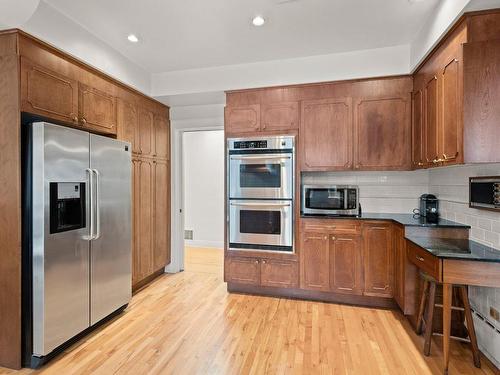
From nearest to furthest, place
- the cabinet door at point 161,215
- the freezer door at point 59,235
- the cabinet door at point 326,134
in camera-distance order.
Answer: the freezer door at point 59,235 < the cabinet door at point 326,134 < the cabinet door at point 161,215

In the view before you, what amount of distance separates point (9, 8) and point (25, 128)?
763mm

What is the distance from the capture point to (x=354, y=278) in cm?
314

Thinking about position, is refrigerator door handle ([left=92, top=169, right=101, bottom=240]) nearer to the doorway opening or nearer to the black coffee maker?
the black coffee maker

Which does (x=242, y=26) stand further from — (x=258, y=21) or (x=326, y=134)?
(x=326, y=134)

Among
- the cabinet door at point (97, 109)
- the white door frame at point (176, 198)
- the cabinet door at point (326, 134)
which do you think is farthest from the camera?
the white door frame at point (176, 198)

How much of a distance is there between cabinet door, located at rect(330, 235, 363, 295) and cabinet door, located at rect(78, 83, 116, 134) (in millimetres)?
2650

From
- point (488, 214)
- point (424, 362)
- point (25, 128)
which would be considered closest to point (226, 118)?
point (25, 128)

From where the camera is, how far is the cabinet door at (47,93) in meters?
2.16

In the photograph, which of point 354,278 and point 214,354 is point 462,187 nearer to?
point 354,278

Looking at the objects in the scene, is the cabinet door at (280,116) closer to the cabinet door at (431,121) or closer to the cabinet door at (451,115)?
the cabinet door at (431,121)

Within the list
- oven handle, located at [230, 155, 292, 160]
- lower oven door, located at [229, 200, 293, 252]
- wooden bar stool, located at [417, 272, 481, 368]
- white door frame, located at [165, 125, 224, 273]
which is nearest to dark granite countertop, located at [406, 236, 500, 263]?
wooden bar stool, located at [417, 272, 481, 368]

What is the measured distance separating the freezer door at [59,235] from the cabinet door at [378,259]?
2.68 m

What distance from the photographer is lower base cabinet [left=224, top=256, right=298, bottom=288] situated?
3.36 m

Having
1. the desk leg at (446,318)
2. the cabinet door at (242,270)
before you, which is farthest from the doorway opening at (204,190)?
the desk leg at (446,318)
